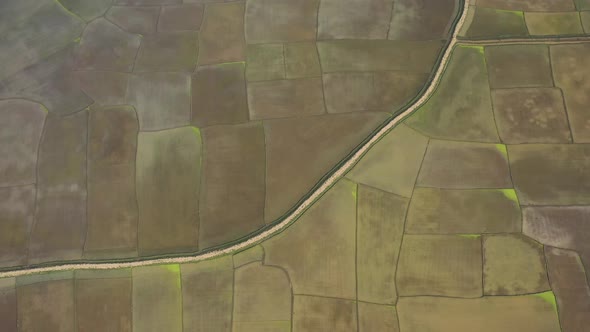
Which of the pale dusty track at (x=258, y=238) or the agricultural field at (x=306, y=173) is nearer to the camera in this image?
the agricultural field at (x=306, y=173)

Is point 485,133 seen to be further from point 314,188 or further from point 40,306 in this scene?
point 40,306

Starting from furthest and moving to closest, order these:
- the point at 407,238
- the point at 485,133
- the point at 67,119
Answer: the point at 67,119
the point at 485,133
the point at 407,238

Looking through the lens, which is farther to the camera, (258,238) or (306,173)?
(306,173)

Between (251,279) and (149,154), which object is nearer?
(251,279)

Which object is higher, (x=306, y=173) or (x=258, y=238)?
(x=306, y=173)

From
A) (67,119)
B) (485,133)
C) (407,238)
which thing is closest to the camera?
(407,238)

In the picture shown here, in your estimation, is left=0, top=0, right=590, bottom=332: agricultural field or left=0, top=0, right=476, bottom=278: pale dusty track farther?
left=0, top=0, right=476, bottom=278: pale dusty track

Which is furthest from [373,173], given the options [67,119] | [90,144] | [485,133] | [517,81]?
[67,119]

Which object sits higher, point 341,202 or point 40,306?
point 341,202
